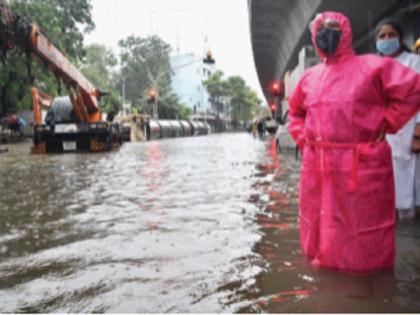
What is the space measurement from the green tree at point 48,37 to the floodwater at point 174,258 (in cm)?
2742

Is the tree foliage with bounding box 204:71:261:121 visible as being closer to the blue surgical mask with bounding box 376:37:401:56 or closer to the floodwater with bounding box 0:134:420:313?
the floodwater with bounding box 0:134:420:313

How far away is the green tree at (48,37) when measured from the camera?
33.4m

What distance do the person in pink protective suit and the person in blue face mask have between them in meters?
1.43

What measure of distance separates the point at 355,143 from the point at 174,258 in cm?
158

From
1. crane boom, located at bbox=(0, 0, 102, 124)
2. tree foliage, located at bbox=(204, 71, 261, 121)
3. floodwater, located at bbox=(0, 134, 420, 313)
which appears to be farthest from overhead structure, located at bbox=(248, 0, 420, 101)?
tree foliage, located at bbox=(204, 71, 261, 121)

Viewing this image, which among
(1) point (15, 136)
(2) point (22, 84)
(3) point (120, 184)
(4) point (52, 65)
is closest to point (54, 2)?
(2) point (22, 84)

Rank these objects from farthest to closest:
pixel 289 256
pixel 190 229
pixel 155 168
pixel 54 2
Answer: pixel 54 2, pixel 155 168, pixel 190 229, pixel 289 256

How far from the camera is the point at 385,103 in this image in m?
3.34

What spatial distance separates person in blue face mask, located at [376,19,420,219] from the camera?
15.2 feet

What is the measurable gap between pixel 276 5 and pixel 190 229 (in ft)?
45.6

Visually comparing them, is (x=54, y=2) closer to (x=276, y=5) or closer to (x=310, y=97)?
(x=276, y=5)

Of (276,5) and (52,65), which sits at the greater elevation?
(276,5)

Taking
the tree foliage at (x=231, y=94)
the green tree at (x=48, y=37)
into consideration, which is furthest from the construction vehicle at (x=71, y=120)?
the tree foliage at (x=231, y=94)

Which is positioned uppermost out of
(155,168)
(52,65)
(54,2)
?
(54,2)
